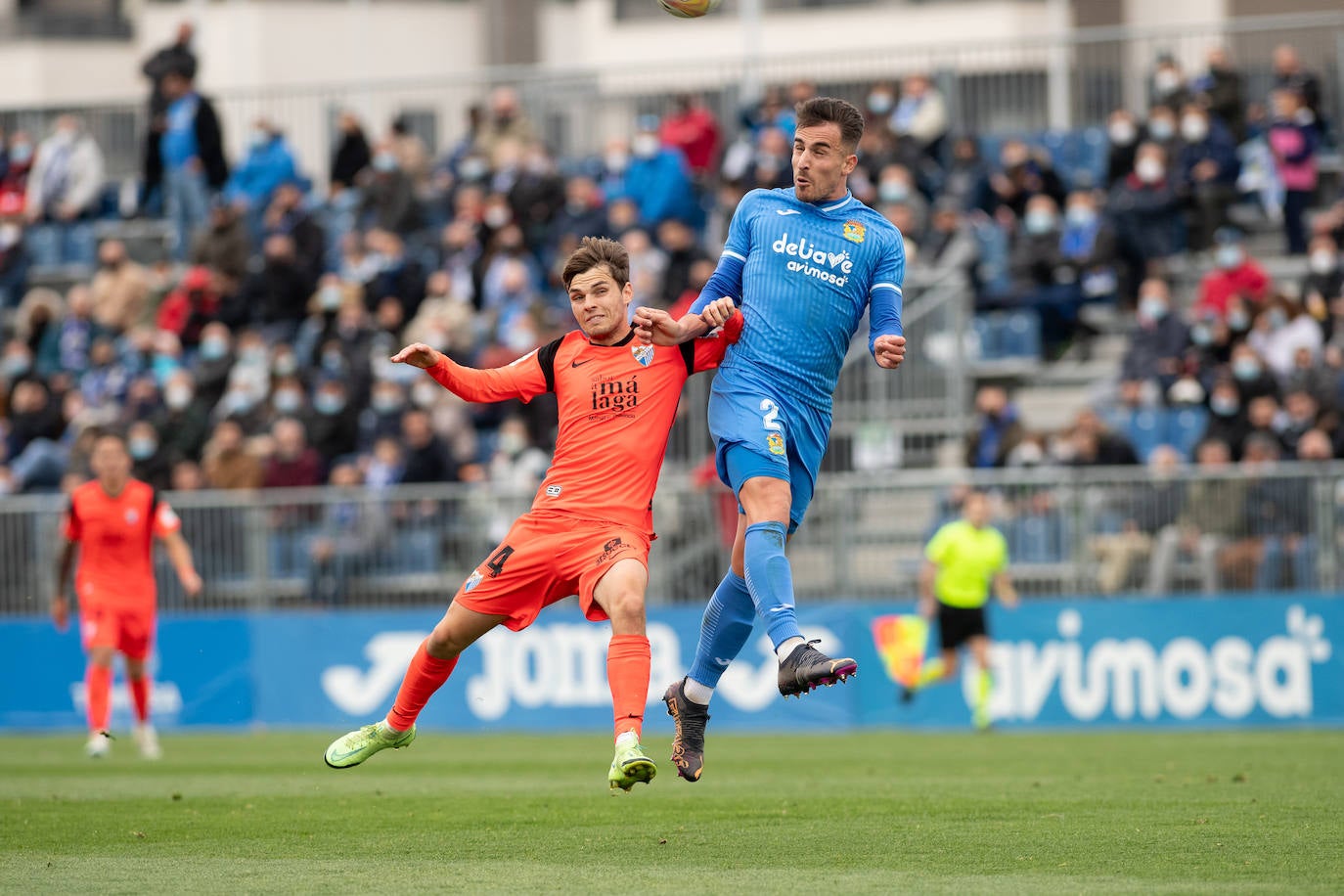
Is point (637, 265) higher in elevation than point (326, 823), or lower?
higher

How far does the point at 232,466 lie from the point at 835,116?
46.3ft

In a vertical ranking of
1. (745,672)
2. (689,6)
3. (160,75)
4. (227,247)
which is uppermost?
(160,75)

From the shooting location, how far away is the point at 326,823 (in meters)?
9.50

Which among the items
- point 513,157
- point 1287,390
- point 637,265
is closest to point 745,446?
point 1287,390

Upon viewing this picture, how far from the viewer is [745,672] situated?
775 inches

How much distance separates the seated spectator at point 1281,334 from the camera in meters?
19.5

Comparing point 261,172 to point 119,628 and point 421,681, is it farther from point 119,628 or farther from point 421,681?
point 421,681

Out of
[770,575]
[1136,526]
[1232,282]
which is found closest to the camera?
[770,575]

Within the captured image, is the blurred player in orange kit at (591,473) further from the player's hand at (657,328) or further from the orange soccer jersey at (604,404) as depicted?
the player's hand at (657,328)

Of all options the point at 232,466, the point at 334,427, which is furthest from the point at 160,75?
the point at 232,466

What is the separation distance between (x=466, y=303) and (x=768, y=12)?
37.6 ft

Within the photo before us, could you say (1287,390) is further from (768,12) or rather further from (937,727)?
(768,12)

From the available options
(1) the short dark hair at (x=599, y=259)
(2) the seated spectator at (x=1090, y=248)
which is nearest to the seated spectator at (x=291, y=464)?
(2) the seated spectator at (x=1090, y=248)

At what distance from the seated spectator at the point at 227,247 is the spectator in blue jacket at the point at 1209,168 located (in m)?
11.8
